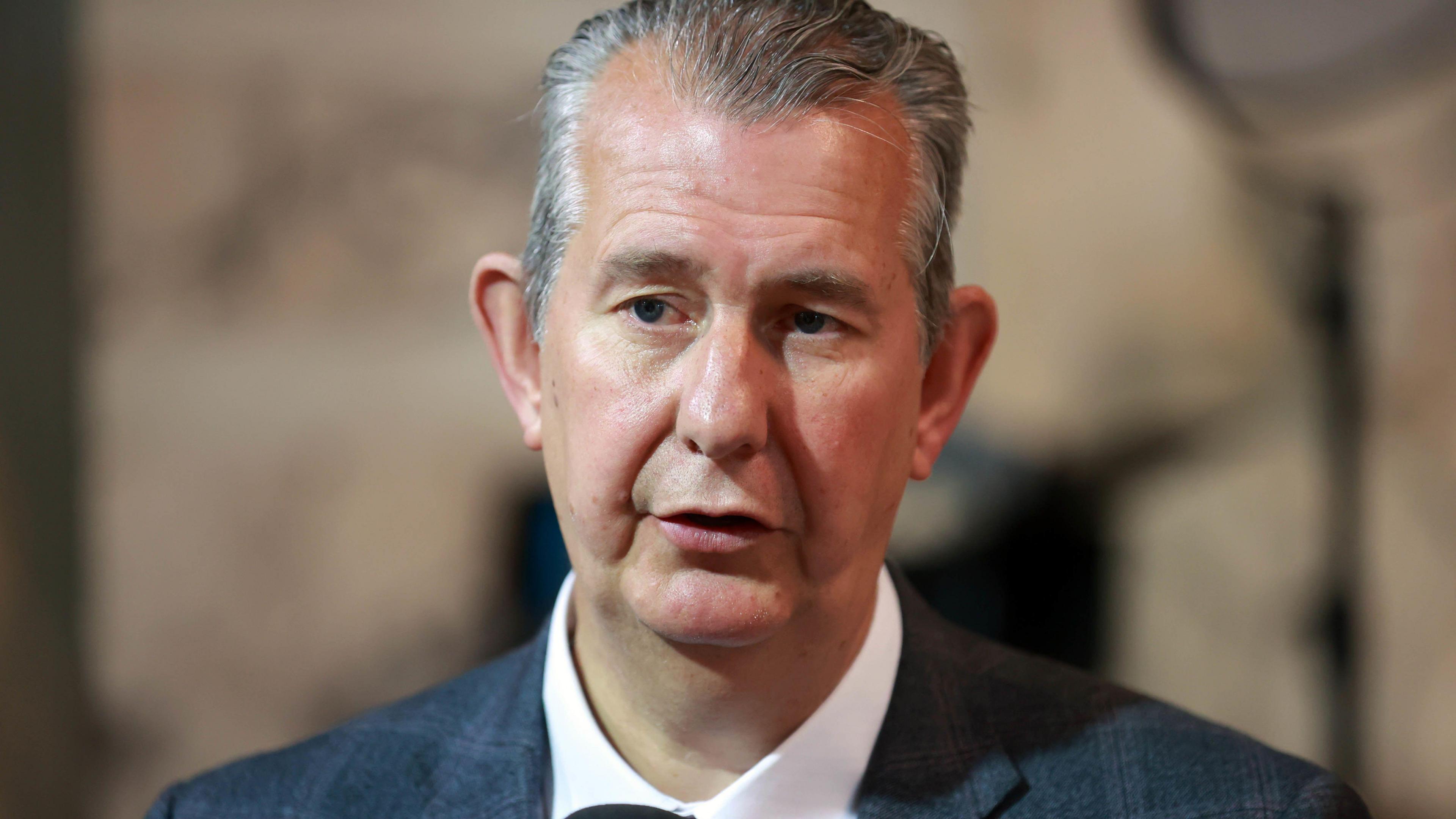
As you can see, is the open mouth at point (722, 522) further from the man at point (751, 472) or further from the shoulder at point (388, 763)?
the shoulder at point (388, 763)

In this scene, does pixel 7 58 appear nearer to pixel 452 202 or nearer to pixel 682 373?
pixel 452 202

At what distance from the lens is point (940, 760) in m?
1.18

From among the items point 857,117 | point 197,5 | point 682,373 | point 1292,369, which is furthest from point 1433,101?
point 197,5

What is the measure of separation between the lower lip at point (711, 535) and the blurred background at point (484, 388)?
3.80 ft

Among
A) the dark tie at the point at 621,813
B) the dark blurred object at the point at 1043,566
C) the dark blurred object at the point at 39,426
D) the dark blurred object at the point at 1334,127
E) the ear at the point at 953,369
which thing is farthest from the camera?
the dark blurred object at the point at 1043,566

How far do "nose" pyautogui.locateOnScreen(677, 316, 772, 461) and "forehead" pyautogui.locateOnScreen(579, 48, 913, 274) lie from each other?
9 cm

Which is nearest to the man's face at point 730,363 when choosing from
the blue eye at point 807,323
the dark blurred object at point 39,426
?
the blue eye at point 807,323

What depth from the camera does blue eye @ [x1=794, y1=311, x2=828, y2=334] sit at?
3.59 feet

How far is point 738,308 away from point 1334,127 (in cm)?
150

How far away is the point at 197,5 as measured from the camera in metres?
2.13

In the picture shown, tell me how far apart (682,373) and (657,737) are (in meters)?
0.40

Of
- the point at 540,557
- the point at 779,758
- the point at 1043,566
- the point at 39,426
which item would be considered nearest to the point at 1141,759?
the point at 779,758

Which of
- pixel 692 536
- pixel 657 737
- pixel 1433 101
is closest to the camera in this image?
pixel 692 536

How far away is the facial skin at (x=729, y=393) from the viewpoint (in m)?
1.05
